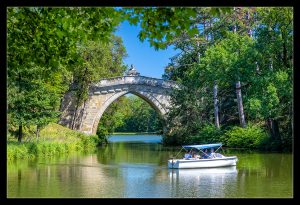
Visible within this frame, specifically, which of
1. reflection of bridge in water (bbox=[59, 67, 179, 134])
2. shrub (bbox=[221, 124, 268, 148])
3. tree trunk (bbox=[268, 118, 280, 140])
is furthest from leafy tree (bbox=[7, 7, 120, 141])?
reflection of bridge in water (bbox=[59, 67, 179, 134])

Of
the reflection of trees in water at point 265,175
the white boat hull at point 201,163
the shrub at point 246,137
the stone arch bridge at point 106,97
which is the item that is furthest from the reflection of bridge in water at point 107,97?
the white boat hull at point 201,163

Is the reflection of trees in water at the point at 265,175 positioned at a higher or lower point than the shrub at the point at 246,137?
lower

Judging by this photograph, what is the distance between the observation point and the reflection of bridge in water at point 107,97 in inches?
1149

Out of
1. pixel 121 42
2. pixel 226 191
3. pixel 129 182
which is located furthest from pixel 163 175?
pixel 121 42

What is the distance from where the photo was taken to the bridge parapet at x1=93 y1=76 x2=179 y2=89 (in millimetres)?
29547

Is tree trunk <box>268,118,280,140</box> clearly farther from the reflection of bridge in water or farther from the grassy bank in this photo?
the grassy bank

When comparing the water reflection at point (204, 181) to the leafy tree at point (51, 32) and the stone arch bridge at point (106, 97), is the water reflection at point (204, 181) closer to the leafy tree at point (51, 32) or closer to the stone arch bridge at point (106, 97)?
the leafy tree at point (51, 32)

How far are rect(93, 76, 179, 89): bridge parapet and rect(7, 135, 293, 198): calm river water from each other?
453 inches

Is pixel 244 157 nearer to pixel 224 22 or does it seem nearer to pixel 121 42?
pixel 224 22

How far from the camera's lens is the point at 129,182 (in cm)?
1262

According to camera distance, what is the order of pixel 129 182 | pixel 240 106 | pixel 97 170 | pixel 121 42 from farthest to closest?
pixel 121 42 < pixel 240 106 < pixel 97 170 < pixel 129 182

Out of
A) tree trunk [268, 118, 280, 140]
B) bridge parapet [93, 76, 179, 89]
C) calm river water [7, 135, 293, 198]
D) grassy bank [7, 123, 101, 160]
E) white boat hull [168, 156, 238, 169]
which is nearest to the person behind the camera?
calm river water [7, 135, 293, 198]

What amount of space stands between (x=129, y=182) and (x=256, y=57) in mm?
10077

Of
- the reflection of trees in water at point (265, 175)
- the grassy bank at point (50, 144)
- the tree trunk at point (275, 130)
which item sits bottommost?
the reflection of trees in water at point (265, 175)
